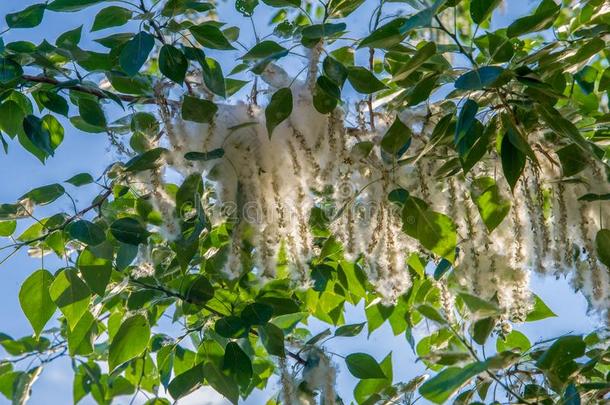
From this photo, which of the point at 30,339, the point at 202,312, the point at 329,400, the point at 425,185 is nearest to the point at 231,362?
the point at 329,400

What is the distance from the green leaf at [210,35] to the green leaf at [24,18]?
0.26 m

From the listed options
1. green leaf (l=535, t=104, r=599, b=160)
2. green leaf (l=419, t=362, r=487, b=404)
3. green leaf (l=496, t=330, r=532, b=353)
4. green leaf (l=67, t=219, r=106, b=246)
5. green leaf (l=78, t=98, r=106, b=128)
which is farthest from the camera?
green leaf (l=496, t=330, r=532, b=353)

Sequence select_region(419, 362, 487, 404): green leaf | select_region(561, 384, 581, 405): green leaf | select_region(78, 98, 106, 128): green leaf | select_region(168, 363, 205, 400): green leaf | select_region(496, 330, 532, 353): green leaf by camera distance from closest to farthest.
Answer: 1. select_region(419, 362, 487, 404): green leaf
2. select_region(561, 384, 581, 405): green leaf
3. select_region(78, 98, 106, 128): green leaf
4. select_region(168, 363, 205, 400): green leaf
5. select_region(496, 330, 532, 353): green leaf

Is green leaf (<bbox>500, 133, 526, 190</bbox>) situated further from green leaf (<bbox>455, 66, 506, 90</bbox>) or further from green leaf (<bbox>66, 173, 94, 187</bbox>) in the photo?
green leaf (<bbox>66, 173, 94, 187</bbox>)

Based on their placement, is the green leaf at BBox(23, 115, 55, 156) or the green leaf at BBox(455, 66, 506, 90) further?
the green leaf at BBox(23, 115, 55, 156)

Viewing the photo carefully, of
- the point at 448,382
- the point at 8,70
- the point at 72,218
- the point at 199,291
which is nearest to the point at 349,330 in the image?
the point at 199,291

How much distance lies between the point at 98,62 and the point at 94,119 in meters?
0.10

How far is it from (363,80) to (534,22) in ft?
0.82

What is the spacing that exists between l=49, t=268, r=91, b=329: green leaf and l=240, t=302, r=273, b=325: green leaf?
28 centimetres

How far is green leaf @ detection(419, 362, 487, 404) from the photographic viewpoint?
2.51 ft

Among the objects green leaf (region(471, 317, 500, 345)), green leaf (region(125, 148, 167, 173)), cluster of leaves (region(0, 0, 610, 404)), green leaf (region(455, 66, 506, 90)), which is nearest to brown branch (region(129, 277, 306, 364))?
cluster of leaves (region(0, 0, 610, 404))

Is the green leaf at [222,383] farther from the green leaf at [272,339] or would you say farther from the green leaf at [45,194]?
the green leaf at [45,194]

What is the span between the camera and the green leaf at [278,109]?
0.98 meters

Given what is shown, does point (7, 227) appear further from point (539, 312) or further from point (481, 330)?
point (539, 312)
